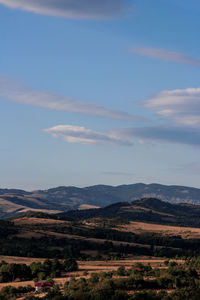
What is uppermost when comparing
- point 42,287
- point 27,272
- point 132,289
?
point 132,289

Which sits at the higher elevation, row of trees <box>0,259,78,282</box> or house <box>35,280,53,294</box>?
house <box>35,280,53,294</box>

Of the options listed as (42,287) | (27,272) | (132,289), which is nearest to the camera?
(132,289)

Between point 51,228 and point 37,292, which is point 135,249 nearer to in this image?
point 51,228

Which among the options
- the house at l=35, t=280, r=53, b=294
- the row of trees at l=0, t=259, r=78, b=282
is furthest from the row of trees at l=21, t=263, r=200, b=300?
the row of trees at l=0, t=259, r=78, b=282

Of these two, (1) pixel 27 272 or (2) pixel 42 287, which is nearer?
(2) pixel 42 287

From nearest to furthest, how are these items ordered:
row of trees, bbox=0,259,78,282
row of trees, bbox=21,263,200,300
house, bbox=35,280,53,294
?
row of trees, bbox=21,263,200,300, house, bbox=35,280,53,294, row of trees, bbox=0,259,78,282

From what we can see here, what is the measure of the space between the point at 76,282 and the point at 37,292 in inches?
210

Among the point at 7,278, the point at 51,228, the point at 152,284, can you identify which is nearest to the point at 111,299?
the point at 152,284

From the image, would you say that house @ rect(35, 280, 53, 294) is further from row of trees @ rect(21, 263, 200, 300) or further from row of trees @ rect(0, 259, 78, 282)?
A: row of trees @ rect(0, 259, 78, 282)

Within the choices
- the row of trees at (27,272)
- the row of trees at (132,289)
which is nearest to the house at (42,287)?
the row of trees at (132,289)

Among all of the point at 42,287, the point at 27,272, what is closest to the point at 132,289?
the point at 42,287

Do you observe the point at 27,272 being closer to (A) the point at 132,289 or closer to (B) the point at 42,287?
(B) the point at 42,287

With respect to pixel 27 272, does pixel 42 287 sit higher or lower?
higher

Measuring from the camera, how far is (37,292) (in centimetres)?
6094
